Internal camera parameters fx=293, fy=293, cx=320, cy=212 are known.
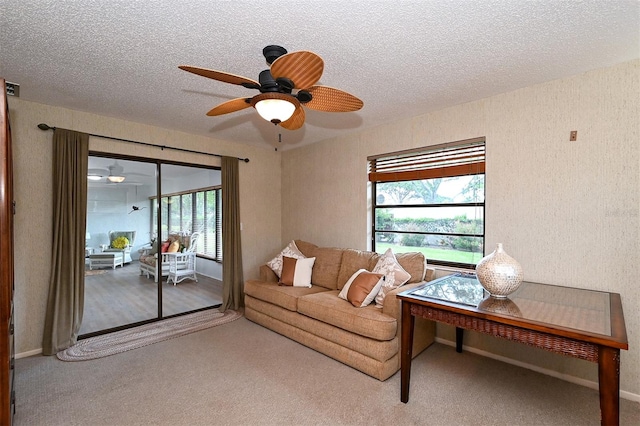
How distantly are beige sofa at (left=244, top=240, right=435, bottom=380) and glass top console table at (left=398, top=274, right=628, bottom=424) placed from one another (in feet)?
1.02

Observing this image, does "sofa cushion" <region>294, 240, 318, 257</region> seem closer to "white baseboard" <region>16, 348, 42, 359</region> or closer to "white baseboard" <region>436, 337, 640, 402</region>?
"white baseboard" <region>436, 337, 640, 402</region>

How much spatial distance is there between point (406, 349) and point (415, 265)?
3.61 ft

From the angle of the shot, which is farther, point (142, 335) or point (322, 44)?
point (142, 335)

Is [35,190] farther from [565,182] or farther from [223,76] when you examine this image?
[565,182]

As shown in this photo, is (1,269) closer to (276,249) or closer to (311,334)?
(311,334)

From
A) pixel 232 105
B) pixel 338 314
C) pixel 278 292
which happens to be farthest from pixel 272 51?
pixel 278 292

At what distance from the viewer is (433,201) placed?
3455 mm

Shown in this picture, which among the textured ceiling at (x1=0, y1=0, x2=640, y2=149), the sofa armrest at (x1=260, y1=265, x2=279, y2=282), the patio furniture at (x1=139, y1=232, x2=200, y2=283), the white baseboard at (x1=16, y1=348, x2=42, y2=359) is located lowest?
the white baseboard at (x1=16, y1=348, x2=42, y2=359)

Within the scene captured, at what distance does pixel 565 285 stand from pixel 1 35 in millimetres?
4530

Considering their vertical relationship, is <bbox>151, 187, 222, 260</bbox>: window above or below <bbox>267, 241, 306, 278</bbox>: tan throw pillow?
above

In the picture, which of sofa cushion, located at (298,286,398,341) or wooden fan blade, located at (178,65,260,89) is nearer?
wooden fan blade, located at (178,65,260,89)

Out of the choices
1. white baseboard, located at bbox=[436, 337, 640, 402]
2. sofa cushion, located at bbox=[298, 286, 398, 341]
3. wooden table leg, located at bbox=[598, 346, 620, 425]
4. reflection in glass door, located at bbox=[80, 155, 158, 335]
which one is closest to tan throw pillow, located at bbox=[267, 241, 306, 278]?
sofa cushion, located at bbox=[298, 286, 398, 341]

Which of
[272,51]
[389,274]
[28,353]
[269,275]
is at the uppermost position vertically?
[272,51]

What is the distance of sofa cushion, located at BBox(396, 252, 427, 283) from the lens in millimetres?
3081
